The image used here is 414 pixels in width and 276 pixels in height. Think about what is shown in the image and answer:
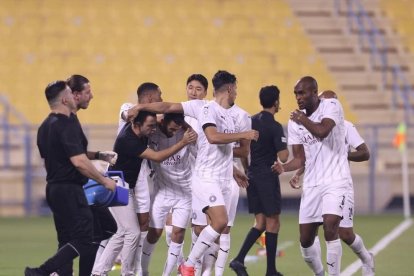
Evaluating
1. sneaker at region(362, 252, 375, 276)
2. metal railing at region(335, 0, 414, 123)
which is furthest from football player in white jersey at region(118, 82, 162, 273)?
metal railing at region(335, 0, 414, 123)

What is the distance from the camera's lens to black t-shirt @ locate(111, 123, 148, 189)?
10.8 metres

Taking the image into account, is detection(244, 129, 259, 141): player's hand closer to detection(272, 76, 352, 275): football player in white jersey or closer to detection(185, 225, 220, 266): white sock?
detection(272, 76, 352, 275): football player in white jersey

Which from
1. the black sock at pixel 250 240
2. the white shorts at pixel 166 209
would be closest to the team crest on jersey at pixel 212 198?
the white shorts at pixel 166 209

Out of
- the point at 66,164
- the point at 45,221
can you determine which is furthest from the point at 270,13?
the point at 66,164

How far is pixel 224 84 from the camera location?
10914mm

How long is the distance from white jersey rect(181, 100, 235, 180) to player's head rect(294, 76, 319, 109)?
Result: 2.36ft

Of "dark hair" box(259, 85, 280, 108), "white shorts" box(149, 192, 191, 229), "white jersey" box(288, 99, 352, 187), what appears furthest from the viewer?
"dark hair" box(259, 85, 280, 108)

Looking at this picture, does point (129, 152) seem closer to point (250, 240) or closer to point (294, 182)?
point (294, 182)

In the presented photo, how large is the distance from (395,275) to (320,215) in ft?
6.62

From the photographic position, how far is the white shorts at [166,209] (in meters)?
11.4

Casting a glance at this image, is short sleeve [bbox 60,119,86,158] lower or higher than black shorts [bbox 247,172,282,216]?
higher

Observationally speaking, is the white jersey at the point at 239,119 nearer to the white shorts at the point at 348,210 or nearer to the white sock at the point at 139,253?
the white shorts at the point at 348,210

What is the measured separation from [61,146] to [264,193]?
3.77 metres

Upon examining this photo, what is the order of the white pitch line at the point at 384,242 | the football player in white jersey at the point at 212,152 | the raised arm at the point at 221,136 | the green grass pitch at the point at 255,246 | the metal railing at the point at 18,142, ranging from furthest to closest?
1. the metal railing at the point at 18,142
2. the green grass pitch at the point at 255,246
3. the white pitch line at the point at 384,242
4. the football player in white jersey at the point at 212,152
5. the raised arm at the point at 221,136
